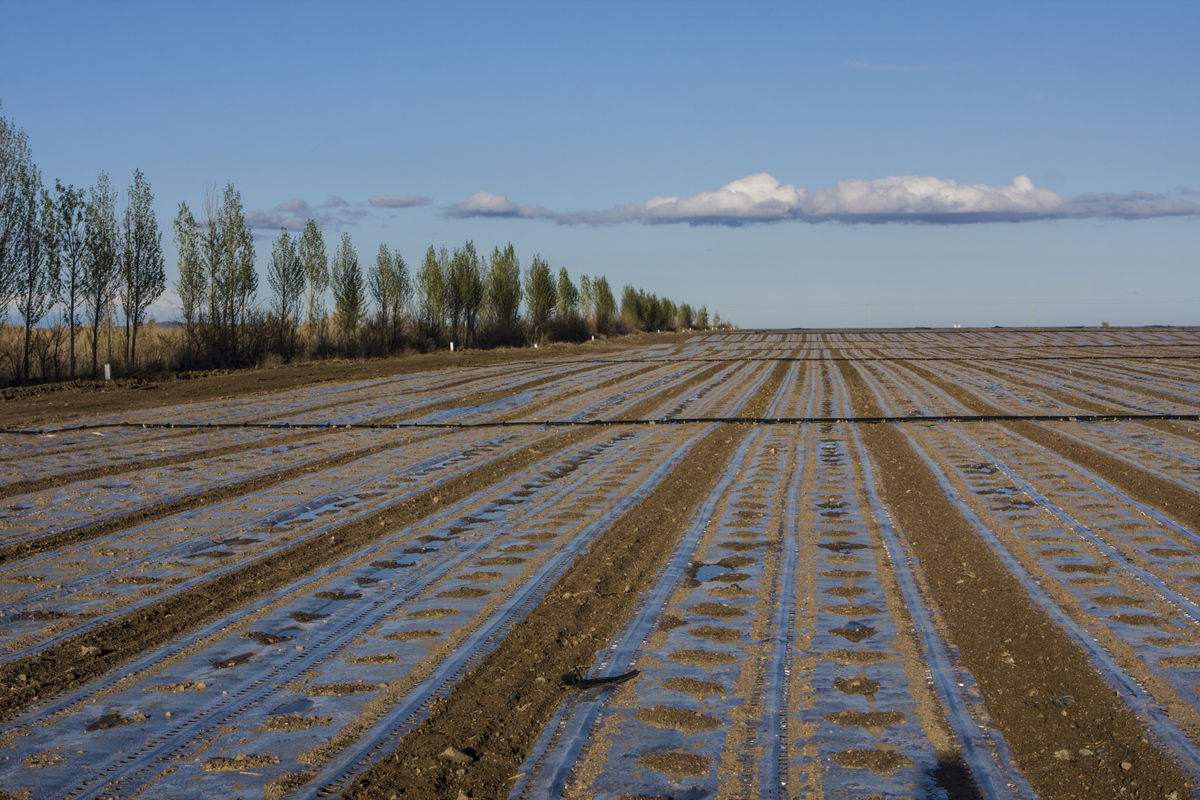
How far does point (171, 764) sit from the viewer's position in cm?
514

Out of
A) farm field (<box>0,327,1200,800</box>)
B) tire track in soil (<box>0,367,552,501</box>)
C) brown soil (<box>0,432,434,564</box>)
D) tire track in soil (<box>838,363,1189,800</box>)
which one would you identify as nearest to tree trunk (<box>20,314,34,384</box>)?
tire track in soil (<box>0,367,552,501</box>)

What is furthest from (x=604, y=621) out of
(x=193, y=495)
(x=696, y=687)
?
(x=193, y=495)

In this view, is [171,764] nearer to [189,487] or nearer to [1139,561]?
[1139,561]

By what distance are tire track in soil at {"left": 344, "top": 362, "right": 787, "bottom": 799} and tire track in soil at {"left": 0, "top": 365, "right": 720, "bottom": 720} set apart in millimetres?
2107

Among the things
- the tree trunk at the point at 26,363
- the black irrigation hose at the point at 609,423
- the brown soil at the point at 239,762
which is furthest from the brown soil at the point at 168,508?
the tree trunk at the point at 26,363

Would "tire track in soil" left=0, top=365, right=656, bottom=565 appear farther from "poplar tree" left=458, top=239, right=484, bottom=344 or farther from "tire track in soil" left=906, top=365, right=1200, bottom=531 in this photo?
"poplar tree" left=458, top=239, right=484, bottom=344

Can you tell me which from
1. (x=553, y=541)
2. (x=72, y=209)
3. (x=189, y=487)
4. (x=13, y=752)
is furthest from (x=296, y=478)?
(x=72, y=209)

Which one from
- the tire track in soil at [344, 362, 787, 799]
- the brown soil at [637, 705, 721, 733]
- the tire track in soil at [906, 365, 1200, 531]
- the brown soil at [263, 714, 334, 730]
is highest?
the tire track in soil at [906, 365, 1200, 531]

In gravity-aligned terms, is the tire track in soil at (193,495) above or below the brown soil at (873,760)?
above

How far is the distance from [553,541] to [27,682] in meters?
4.74

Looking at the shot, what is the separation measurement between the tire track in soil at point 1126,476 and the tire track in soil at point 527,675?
481 centimetres

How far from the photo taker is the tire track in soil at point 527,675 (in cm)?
495

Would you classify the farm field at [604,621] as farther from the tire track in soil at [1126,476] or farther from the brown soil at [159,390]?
the brown soil at [159,390]

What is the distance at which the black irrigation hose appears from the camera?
68.0 ft
